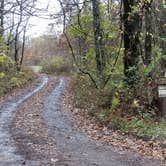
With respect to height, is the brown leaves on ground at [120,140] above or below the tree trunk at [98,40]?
below

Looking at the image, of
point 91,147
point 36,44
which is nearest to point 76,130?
point 91,147

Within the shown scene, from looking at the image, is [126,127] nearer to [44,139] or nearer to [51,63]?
[44,139]

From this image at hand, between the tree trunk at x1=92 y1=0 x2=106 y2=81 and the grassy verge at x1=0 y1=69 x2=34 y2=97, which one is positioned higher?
the tree trunk at x1=92 y1=0 x2=106 y2=81

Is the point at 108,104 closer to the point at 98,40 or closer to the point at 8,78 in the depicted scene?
the point at 98,40

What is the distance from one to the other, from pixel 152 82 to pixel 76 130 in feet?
11.6

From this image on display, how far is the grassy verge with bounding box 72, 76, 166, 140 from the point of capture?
10609mm

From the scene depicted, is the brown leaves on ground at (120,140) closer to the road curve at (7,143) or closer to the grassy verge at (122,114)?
the grassy verge at (122,114)

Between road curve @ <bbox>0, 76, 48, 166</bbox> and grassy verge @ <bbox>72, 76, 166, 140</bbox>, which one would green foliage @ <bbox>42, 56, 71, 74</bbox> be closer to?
road curve @ <bbox>0, 76, 48, 166</bbox>

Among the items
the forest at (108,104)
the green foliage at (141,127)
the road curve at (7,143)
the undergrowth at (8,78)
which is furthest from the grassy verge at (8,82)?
the green foliage at (141,127)

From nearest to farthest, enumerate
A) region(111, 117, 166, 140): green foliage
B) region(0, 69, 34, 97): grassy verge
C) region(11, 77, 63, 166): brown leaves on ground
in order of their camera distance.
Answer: region(11, 77, 63, 166): brown leaves on ground < region(111, 117, 166, 140): green foliage < region(0, 69, 34, 97): grassy verge

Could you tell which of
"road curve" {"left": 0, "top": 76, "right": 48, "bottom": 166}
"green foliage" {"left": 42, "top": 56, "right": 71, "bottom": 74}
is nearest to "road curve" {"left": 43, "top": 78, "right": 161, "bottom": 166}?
"road curve" {"left": 0, "top": 76, "right": 48, "bottom": 166}

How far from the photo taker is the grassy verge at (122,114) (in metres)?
10.6

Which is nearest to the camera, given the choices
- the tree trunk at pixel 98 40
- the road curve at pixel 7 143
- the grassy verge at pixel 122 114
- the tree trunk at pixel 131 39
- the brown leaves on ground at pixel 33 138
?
the road curve at pixel 7 143

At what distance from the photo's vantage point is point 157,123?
11.6m
